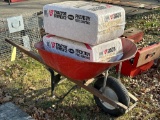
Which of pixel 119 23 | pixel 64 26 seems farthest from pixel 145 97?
pixel 64 26

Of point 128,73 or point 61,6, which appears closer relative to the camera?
point 61,6

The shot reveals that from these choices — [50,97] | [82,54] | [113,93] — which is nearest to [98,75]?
[113,93]

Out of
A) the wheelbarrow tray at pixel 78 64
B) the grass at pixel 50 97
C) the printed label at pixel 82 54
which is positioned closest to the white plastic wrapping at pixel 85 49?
the printed label at pixel 82 54

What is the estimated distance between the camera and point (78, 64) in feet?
10.3

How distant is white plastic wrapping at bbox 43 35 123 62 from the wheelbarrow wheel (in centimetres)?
35

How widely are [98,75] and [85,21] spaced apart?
0.87 m

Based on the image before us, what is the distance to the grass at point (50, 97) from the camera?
12.7 feet

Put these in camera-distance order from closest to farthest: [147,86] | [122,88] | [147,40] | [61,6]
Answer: [61,6] → [122,88] → [147,86] → [147,40]

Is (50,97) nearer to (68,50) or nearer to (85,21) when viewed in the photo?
(68,50)

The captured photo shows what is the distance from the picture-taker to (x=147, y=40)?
20.8ft

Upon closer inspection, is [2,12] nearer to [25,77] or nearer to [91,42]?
[25,77]

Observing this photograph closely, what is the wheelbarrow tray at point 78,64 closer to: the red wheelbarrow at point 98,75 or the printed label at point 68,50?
the red wheelbarrow at point 98,75

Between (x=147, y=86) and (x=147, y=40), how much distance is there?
6.68ft

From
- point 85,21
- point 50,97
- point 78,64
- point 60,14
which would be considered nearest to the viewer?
point 85,21
